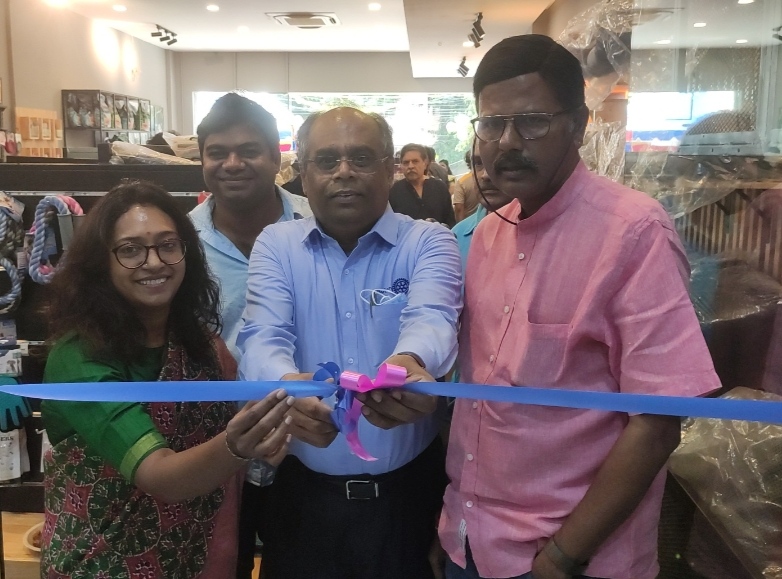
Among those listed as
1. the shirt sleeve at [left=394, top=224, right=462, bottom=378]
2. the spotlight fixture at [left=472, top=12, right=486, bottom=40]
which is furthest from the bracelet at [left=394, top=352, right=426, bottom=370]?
the spotlight fixture at [left=472, top=12, right=486, bottom=40]

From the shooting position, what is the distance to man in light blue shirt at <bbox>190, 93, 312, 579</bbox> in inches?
84.4

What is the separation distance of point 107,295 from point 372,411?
715 mm

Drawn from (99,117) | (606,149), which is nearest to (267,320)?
(606,149)

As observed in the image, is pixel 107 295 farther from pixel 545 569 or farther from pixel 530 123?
pixel 545 569

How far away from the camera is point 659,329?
1176 millimetres

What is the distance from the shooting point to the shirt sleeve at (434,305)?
1.39 meters

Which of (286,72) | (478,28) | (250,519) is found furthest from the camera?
(286,72)

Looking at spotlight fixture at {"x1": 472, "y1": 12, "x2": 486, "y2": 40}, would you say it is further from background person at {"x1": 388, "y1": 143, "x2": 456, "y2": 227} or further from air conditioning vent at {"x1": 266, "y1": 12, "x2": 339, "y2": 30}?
background person at {"x1": 388, "y1": 143, "x2": 456, "y2": 227}

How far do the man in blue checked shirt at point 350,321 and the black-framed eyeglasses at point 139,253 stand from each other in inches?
7.8

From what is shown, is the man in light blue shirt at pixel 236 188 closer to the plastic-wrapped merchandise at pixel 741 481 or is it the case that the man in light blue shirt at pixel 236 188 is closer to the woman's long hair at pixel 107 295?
the woman's long hair at pixel 107 295

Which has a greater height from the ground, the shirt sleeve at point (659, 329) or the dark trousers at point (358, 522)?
the shirt sleeve at point (659, 329)

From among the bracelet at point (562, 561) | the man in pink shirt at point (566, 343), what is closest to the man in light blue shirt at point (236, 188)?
Result: the man in pink shirt at point (566, 343)

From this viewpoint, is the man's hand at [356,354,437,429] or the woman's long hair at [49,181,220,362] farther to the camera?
the woman's long hair at [49,181,220,362]

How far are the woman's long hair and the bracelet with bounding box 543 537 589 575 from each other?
0.94 metres
